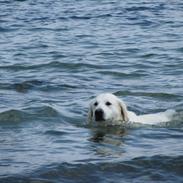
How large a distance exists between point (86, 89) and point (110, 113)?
247 cm

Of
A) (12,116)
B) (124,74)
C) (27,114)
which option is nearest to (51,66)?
(124,74)

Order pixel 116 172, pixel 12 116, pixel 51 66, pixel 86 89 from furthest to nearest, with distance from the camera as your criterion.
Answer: pixel 51 66 → pixel 86 89 → pixel 12 116 → pixel 116 172

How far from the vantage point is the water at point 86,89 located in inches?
296

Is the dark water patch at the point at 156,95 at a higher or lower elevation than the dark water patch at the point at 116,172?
lower

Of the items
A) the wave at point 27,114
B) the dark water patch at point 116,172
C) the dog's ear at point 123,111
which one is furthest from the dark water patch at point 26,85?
the dark water patch at point 116,172

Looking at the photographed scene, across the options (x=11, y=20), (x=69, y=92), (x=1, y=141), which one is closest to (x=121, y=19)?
(x=11, y=20)

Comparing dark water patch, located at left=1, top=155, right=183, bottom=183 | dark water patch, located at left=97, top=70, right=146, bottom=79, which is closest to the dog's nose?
dark water patch, located at left=1, top=155, right=183, bottom=183

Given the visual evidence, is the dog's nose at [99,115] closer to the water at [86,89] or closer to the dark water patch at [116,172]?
the water at [86,89]

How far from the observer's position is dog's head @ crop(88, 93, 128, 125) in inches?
389

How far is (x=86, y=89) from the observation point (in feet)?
40.6

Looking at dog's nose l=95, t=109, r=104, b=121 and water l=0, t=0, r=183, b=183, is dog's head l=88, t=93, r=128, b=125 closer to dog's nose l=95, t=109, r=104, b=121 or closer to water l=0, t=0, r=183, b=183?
dog's nose l=95, t=109, r=104, b=121

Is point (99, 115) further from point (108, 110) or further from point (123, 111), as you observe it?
point (123, 111)

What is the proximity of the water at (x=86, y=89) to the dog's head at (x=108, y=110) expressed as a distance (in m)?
0.21

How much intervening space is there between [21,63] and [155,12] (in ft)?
31.1
